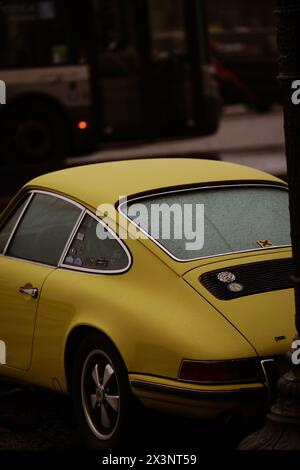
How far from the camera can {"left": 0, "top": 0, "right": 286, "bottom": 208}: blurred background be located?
1930 centimetres

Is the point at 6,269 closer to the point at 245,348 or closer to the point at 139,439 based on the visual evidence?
the point at 139,439

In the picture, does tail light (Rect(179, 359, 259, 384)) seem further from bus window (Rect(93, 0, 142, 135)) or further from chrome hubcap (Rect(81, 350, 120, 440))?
bus window (Rect(93, 0, 142, 135))

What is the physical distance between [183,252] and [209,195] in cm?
63

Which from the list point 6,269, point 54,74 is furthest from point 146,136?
point 6,269

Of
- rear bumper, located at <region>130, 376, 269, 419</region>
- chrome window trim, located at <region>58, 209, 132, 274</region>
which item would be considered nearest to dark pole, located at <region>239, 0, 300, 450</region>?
rear bumper, located at <region>130, 376, 269, 419</region>

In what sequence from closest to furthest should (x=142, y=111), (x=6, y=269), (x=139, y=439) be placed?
(x=139, y=439) → (x=6, y=269) → (x=142, y=111)

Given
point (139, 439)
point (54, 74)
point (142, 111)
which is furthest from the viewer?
point (142, 111)

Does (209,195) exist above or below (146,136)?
above

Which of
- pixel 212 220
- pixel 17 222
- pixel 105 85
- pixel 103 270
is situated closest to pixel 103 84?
pixel 105 85

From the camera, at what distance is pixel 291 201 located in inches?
235

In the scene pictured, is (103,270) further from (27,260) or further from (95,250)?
(27,260)

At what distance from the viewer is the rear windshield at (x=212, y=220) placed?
656 centimetres

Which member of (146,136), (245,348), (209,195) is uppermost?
(209,195)

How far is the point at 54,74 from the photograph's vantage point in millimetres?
19359
